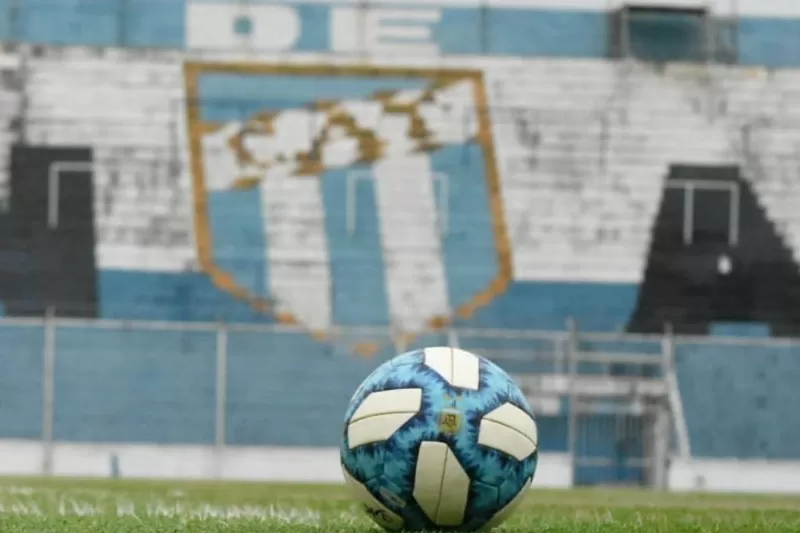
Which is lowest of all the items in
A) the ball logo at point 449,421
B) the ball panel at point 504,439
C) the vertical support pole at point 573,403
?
the vertical support pole at point 573,403

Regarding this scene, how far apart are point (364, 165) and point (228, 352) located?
132 inches

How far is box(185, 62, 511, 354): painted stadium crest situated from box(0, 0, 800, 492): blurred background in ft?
0.11

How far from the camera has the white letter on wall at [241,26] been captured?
66.2ft

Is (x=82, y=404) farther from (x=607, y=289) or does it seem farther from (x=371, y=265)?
(x=607, y=289)

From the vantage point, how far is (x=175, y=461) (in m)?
17.2

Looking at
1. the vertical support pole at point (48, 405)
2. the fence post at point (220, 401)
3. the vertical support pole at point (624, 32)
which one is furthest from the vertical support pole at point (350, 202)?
the vertical support pole at point (48, 405)

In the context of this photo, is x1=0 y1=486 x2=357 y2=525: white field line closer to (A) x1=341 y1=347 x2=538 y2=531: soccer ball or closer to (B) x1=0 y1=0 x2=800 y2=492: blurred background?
(A) x1=341 y1=347 x2=538 y2=531: soccer ball

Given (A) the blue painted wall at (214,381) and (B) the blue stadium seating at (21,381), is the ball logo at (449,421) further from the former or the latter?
(B) the blue stadium seating at (21,381)

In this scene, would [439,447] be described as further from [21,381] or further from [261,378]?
[21,381]

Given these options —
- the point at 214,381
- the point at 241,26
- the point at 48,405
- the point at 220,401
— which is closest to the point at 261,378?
the point at 214,381

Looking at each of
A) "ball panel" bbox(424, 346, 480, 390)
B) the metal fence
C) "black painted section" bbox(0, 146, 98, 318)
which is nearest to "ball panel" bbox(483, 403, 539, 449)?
"ball panel" bbox(424, 346, 480, 390)

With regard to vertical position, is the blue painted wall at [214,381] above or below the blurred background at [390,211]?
below

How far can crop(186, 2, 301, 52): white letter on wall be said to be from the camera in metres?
20.2

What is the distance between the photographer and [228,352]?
18125mm
